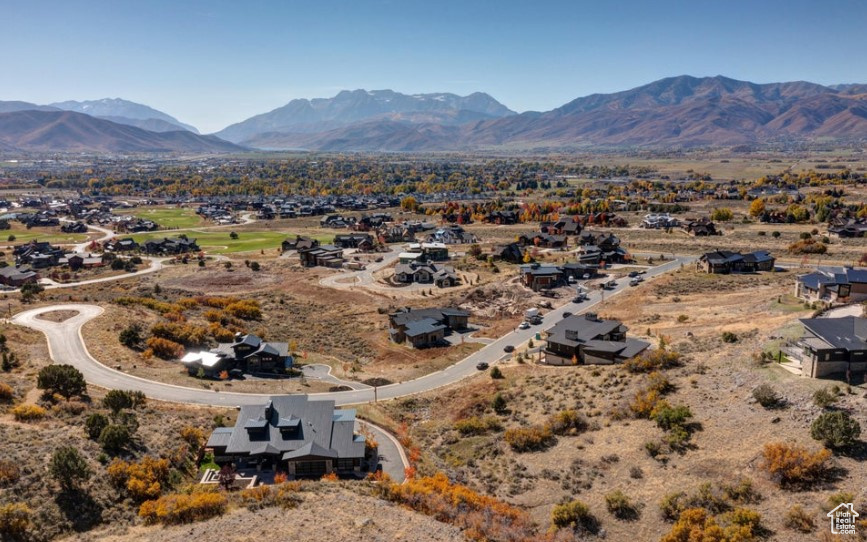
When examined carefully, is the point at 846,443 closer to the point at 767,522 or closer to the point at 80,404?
the point at 767,522

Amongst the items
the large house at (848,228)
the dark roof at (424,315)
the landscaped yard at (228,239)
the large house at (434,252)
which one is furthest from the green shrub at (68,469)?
the large house at (848,228)

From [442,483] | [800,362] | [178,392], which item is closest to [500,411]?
[442,483]

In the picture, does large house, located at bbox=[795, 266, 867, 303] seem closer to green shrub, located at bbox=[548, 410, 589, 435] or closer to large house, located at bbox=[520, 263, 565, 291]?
large house, located at bbox=[520, 263, 565, 291]

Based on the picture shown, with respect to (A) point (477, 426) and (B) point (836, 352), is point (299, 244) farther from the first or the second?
(B) point (836, 352)

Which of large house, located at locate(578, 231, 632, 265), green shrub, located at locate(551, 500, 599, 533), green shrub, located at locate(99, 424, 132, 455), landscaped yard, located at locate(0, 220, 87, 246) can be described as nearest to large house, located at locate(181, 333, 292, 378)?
green shrub, located at locate(99, 424, 132, 455)

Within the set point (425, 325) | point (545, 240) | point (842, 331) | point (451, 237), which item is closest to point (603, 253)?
point (545, 240)
